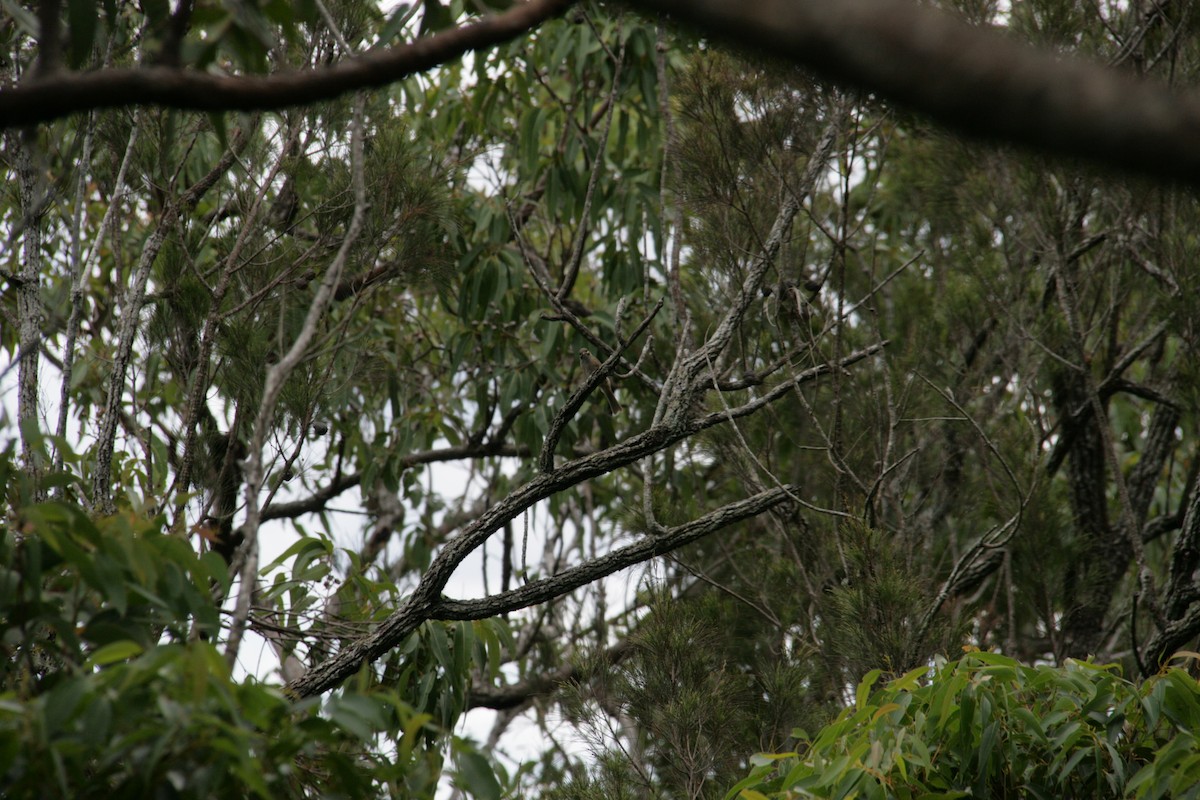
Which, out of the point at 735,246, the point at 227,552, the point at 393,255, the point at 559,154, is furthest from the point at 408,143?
the point at 227,552

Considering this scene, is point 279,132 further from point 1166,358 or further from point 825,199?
point 1166,358

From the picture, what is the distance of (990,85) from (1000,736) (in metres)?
1.36

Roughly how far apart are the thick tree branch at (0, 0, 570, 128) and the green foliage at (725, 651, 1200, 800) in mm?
1175

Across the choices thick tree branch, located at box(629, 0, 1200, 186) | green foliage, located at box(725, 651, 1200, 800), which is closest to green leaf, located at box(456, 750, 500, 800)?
green foliage, located at box(725, 651, 1200, 800)

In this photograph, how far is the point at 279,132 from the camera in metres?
2.82

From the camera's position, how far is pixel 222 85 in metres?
0.99

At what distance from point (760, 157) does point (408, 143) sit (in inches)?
38.3

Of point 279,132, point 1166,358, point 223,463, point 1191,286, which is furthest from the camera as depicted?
point 1166,358

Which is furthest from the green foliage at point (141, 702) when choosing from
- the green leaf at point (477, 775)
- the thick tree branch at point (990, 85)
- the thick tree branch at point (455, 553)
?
the thick tree branch at point (990, 85)

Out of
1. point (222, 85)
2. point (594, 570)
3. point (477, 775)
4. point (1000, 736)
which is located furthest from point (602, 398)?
point (222, 85)

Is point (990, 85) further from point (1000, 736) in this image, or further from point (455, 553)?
point (455, 553)

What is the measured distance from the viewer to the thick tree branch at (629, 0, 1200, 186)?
759 mm

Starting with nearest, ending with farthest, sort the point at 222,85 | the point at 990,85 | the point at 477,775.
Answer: the point at 990,85 < the point at 222,85 < the point at 477,775

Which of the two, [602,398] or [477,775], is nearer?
[477,775]
